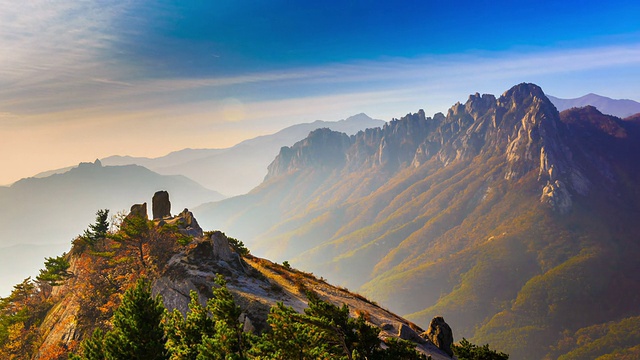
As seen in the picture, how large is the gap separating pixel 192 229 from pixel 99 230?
18.7m

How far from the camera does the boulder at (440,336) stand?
141 feet

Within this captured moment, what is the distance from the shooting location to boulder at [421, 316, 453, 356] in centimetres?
4300

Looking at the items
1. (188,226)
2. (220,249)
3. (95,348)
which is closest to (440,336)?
Result: (220,249)

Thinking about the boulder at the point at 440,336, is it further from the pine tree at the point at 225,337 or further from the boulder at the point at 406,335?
the pine tree at the point at 225,337

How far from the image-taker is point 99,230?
60.6m

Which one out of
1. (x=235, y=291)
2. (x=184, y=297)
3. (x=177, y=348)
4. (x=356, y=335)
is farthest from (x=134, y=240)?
(x=356, y=335)

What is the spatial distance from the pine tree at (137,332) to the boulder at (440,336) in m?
34.4

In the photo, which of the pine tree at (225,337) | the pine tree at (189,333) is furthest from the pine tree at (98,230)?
the pine tree at (225,337)

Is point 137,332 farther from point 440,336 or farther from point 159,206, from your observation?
point 159,206

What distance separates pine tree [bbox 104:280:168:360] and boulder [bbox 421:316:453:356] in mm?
34370

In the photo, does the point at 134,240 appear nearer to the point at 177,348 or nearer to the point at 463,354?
the point at 177,348

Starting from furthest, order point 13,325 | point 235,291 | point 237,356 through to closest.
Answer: point 13,325 < point 235,291 < point 237,356

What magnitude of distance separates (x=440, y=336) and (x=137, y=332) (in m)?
37.2

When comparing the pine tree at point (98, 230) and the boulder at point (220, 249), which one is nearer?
the boulder at point (220, 249)
